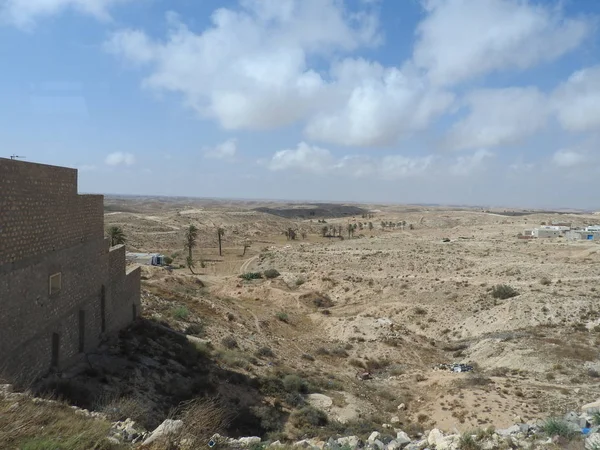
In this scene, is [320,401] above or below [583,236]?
below

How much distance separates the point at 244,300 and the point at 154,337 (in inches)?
677

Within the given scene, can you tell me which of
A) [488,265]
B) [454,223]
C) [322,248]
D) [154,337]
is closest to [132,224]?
[322,248]

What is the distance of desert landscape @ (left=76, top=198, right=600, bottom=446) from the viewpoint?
1452 centimetres

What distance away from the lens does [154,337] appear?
16.6m

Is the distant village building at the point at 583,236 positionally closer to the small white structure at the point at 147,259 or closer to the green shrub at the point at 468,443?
the small white structure at the point at 147,259

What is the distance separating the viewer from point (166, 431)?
22.6 feet

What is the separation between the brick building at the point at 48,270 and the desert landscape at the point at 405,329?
4729 mm

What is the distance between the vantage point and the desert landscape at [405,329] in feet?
47.6

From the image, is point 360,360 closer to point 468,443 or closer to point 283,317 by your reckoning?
point 283,317

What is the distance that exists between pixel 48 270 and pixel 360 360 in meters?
15.5

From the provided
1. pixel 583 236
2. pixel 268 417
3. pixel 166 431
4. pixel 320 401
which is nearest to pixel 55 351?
pixel 166 431

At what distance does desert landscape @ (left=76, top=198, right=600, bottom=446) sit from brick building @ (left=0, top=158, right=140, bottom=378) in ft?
15.5

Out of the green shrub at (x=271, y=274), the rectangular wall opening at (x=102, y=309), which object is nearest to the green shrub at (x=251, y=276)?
the green shrub at (x=271, y=274)

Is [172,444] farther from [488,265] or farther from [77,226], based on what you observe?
[488,265]
